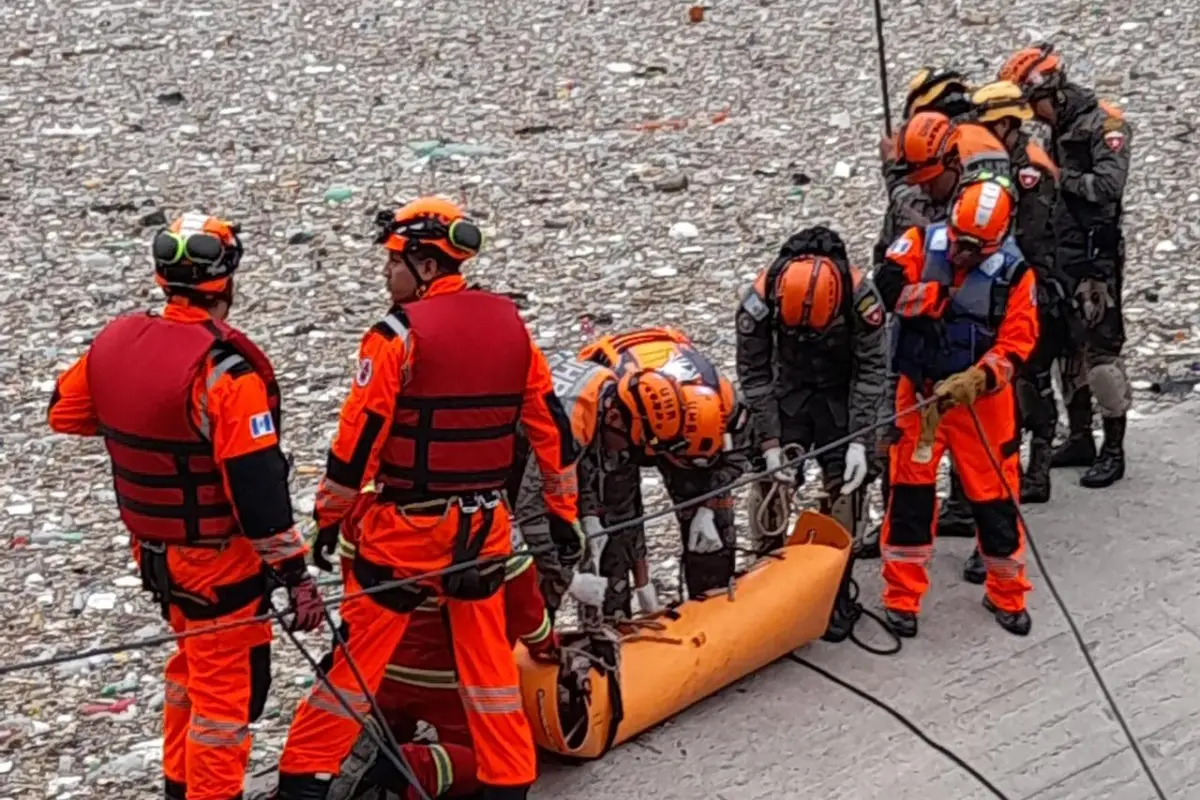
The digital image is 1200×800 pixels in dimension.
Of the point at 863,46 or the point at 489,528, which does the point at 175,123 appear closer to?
the point at 863,46

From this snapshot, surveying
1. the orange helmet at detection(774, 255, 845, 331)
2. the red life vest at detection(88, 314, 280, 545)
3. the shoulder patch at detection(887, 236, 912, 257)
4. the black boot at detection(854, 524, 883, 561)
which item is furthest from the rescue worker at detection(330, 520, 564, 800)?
the black boot at detection(854, 524, 883, 561)

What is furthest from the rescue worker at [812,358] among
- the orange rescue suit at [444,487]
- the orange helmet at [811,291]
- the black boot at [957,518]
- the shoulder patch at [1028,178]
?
the orange rescue suit at [444,487]

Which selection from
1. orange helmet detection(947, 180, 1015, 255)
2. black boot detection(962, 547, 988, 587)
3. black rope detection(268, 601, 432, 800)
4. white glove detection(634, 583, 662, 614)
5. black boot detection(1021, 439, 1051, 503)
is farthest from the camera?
black boot detection(1021, 439, 1051, 503)

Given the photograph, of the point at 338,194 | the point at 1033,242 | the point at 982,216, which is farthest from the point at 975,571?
the point at 338,194

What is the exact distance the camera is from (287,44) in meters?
12.9

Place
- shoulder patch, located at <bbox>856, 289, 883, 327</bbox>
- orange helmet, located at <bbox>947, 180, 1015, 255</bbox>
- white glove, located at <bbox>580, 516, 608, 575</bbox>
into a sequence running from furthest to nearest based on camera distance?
shoulder patch, located at <bbox>856, 289, 883, 327</bbox>
orange helmet, located at <bbox>947, 180, 1015, 255</bbox>
white glove, located at <bbox>580, 516, 608, 575</bbox>

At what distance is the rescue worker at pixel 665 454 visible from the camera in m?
5.13

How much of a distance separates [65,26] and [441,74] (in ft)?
10.0

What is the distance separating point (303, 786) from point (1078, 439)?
11.7ft

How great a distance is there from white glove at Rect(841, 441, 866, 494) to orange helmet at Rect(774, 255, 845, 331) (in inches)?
18.3

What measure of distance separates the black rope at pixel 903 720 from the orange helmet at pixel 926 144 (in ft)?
5.40

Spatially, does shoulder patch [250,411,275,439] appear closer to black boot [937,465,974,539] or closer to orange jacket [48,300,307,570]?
orange jacket [48,300,307,570]

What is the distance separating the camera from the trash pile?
6793mm

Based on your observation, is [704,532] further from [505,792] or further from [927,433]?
[505,792]
